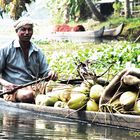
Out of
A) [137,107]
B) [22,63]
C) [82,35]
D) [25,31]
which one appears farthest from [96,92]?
[82,35]

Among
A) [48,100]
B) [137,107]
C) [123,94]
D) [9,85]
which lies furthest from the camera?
[9,85]

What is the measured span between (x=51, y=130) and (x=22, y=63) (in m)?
2.38

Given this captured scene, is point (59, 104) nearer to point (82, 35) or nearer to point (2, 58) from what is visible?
point (2, 58)

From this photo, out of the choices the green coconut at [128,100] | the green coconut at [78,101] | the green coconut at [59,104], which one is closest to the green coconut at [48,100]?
the green coconut at [59,104]

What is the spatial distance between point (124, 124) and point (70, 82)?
2.39 m

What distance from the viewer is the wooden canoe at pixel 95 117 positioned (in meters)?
6.87

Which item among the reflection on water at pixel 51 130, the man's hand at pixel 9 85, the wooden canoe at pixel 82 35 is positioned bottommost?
the wooden canoe at pixel 82 35

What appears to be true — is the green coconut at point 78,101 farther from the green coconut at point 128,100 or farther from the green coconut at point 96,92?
the green coconut at point 128,100

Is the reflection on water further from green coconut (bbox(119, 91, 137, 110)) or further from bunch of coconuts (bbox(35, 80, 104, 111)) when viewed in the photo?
green coconut (bbox(119, 91, 137, 110))

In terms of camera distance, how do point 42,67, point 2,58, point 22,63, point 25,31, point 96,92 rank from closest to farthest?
point 96,92
point 25,31
point 2,58
point 22,63
point 42,67

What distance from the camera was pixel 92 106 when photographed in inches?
298

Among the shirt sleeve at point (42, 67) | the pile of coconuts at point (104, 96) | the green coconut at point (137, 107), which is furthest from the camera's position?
the shirt sleeve at point (42, 67)

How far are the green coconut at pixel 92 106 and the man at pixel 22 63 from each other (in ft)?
4.34

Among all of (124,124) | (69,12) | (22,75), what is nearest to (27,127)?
(124,124)
